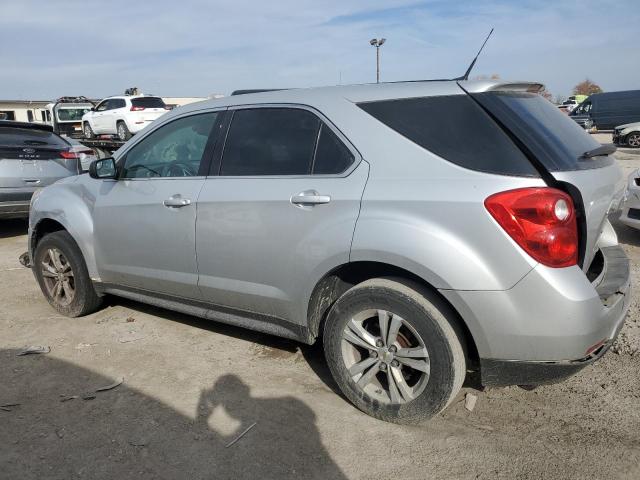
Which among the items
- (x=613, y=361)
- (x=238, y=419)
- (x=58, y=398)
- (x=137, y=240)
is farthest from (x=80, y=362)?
(x=613, y=361)

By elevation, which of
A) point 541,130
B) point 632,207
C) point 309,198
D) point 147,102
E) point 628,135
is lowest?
point 632,207

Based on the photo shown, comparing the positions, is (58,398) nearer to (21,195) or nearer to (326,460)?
(326,460)

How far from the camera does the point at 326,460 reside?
2.61 meters

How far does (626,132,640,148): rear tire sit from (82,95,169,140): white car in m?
17.2

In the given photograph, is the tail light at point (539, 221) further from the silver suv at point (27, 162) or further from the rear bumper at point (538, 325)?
the silver suv at point (27, 162)

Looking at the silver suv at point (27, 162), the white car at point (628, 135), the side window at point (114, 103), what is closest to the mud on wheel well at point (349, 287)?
the silver suv at point (27, 162)

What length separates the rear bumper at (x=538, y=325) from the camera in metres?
2.37

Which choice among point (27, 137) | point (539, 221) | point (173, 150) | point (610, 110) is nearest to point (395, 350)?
point (539, 221)

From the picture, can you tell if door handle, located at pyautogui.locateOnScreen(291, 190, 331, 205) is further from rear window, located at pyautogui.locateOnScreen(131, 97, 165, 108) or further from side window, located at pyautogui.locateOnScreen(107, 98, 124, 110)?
side window, located at pyautogui.locateOnScreen(107, 98, 124, 110)

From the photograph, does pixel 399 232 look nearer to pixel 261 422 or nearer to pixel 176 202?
pixel 261 422

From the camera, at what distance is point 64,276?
4465 millimetres

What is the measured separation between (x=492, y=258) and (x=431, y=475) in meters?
1.05

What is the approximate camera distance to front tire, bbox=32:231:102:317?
4309 mm

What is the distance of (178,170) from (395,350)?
201cm
